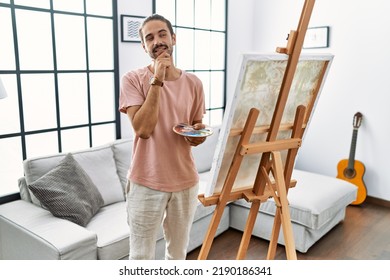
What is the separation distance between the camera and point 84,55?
2865 millimetres

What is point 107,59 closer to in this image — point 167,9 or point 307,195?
point 167,9

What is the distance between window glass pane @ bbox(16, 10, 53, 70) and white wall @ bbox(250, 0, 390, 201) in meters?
2.73

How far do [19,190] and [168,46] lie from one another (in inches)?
65.7

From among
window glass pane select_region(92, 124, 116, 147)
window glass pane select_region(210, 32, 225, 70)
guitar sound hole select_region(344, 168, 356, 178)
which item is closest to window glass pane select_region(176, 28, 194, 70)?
window glass pane select_region(210, 32, 225, 70)

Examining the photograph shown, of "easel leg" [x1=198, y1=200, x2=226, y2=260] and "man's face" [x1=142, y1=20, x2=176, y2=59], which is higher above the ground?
"man's face" [x1=142, y1=20, x2=176, y2=59]

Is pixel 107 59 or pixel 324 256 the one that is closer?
pixel 324 256

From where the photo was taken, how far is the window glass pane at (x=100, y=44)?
9.50 feet

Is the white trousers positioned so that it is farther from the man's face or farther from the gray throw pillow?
the gray throw pillow

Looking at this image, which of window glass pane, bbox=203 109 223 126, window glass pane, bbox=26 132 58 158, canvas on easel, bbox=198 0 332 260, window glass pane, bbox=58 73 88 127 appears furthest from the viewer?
window glass pane, bbox=203 109 223 126

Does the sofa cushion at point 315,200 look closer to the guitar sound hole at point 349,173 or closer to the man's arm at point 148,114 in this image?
the guitar sound hole at point 349,173

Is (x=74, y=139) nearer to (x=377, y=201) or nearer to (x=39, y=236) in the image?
Answer: (x=39, y=236)

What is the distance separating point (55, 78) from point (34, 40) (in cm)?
29

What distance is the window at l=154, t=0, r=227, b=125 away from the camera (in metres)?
3.69
